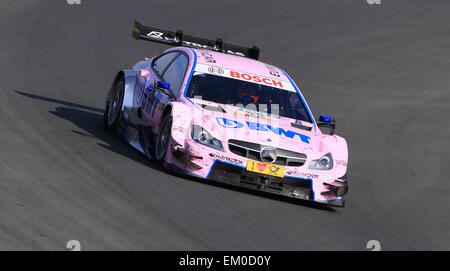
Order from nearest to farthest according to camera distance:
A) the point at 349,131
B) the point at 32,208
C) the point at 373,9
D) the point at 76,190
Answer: the point at 32,208 < the point at 76,190 < the point at 349,131 < the point at 373,9

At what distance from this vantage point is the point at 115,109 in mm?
11703

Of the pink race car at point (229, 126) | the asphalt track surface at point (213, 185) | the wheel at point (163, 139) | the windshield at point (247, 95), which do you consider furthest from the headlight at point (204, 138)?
the windshield at point (247, 95)

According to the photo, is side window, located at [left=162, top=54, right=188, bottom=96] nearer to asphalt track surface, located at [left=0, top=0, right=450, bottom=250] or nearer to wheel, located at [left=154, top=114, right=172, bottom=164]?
wheel, located at [left=154, top=114, right=172, bottom=164]

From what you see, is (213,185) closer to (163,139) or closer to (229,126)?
(229,126)

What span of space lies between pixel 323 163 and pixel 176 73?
228 cm

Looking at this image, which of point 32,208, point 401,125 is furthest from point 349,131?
point 32,208

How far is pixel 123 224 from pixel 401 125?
348 inches

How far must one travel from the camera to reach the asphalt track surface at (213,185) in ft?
24.0

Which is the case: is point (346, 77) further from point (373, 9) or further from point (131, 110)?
point (131, 110)

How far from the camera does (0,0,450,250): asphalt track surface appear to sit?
7312mm

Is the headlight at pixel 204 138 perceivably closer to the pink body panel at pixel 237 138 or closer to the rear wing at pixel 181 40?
the pink body panel at pixel 237 138

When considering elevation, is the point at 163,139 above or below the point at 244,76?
below

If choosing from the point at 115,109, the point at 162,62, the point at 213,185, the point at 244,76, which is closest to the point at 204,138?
the point at 213,185
